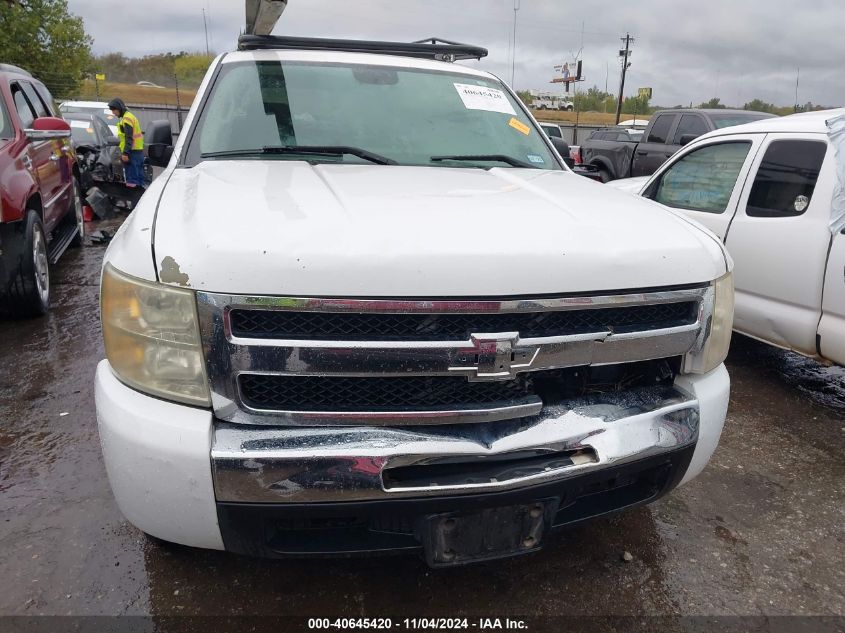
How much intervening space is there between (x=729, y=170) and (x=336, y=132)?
10.2 feet

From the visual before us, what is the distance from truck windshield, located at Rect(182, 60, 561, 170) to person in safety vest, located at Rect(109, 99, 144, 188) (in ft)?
27.4

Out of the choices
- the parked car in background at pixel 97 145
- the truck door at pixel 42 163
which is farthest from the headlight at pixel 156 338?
the parked car in background at pixel 97 145

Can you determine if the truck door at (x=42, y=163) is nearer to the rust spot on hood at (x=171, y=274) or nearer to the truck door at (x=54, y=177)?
the truck door at (x=54, y=177)

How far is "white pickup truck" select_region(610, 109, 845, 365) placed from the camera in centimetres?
362

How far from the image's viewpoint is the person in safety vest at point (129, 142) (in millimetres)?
10578

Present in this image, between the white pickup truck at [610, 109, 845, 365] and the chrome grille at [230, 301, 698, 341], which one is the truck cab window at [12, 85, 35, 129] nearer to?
the chrome grille at [230, 301, 698, 341]

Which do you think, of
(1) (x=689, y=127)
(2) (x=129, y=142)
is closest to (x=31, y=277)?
(2) (x=129, y=142)

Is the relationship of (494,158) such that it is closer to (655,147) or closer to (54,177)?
(54,177)

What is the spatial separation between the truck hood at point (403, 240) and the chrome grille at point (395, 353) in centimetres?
5

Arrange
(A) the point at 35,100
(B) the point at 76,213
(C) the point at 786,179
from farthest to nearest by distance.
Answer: (B) the point at 76,213 → (A) the point at 35,100 → (C) the point at 786,179

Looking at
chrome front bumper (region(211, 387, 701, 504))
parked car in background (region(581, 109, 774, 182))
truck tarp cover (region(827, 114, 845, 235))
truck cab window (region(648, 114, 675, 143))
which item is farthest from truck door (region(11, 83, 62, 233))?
truck cab window (region(648, 114, 675, 143))

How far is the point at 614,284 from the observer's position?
6.07ft

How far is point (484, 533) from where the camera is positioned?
1829mm

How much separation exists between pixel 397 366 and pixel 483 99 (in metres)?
2.10
